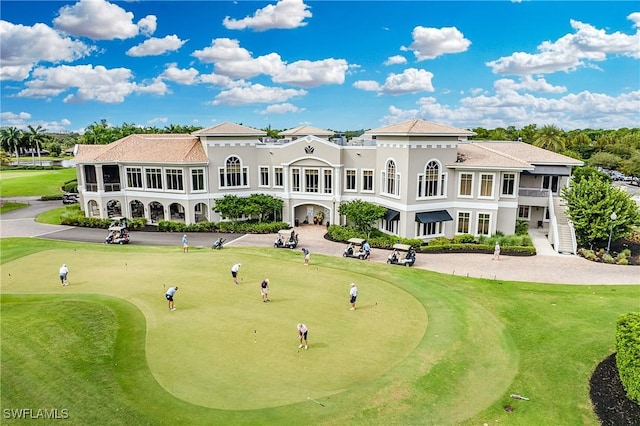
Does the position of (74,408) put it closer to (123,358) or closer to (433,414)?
(123,358)

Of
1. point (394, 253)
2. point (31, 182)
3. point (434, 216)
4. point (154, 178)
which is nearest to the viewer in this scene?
point (394, 253)

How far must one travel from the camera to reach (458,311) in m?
20.2

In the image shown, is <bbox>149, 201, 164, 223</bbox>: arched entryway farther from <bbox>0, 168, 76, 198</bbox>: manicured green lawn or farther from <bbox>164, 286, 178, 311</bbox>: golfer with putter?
<bbox>0, 168, 76, 198</bbox>: manicured green lawn

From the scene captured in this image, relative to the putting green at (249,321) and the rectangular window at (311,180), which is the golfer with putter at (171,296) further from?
the rectangular window at (311,180)

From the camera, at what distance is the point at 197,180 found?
40531mm

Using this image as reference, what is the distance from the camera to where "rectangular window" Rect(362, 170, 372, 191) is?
127 ft

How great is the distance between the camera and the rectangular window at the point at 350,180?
129 ft

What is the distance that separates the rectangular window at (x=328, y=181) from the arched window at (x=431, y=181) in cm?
864

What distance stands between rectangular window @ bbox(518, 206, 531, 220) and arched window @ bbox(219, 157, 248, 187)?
26379 mm

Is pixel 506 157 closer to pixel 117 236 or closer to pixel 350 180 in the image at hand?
pixel 350 180

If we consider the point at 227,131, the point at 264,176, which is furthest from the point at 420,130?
the point at 227,131

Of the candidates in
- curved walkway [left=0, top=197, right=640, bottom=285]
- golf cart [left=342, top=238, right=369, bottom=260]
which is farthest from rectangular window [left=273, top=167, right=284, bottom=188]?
golf cart [left=342, top=238, right=369, bottom=260]

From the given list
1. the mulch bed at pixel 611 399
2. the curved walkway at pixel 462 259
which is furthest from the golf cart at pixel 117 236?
the mulch bed at pixel 611 399

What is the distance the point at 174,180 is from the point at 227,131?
6.82 m
